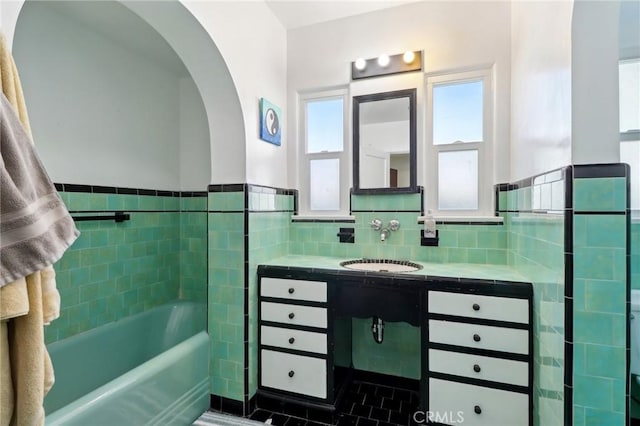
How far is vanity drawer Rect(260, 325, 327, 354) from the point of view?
1.80 metres

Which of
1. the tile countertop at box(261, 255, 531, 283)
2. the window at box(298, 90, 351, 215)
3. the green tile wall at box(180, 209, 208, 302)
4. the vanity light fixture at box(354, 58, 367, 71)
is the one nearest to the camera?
the tile countertop at box(261, 255, 531, 283)

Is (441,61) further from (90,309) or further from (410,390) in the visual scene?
(90,309)

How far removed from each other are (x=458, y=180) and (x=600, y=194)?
109 centimetres

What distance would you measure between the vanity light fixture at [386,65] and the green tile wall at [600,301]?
145cm

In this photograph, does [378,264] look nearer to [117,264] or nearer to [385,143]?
[385,143]

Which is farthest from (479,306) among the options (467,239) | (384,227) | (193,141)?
(193,141)

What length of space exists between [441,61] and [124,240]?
8.59 ft

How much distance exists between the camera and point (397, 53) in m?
2.18

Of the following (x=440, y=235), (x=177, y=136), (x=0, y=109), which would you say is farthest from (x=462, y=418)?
(x=177, y=136)

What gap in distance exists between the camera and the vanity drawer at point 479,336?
57.4 inches

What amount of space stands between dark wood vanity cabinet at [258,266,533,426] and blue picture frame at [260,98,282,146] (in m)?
0.91

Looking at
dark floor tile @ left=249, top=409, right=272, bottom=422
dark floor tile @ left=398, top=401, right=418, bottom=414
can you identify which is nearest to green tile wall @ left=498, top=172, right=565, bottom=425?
dark floor tile @ left=398, top=401, right=418, bottom=414

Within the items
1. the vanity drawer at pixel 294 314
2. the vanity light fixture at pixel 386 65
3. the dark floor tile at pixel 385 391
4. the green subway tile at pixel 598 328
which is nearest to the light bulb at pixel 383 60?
the vanity light fixture at pixel 386 65

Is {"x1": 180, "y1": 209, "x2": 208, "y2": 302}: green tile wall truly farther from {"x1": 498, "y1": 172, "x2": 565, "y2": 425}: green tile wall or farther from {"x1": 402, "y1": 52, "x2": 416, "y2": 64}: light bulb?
{"x1": 498, "y1": 172, "x2": 565, "y2": 425}: green tile wall
